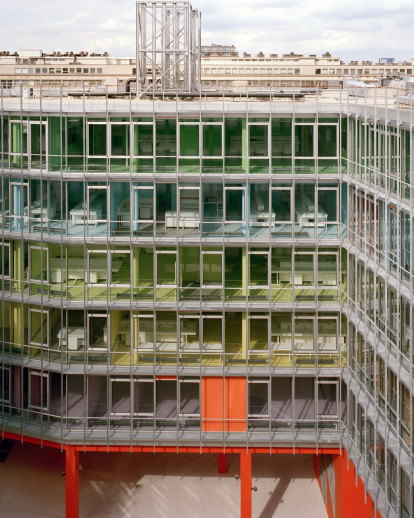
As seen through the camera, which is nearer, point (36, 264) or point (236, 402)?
point (236, 402)

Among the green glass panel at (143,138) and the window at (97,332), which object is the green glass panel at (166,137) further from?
the window at (97,332)

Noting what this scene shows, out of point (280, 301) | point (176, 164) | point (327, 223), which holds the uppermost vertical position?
point (176, 164)

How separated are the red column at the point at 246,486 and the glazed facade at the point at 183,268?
2.16 ft

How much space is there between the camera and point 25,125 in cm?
3544

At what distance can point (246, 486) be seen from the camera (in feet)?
117

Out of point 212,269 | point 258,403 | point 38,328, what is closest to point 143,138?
point 212,269

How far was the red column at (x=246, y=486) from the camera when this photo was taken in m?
35.5

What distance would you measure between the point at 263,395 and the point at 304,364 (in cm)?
189

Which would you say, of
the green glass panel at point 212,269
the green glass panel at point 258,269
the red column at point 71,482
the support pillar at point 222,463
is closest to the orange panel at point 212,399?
the green glass panel at point 212,269

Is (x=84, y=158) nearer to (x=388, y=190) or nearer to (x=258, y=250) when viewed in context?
(x=258, y=250)

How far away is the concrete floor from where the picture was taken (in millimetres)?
37094

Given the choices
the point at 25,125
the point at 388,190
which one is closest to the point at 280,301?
the point at 388,190

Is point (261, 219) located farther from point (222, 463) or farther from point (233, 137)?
point (222, 463)

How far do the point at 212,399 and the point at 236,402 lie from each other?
2.85 ft
